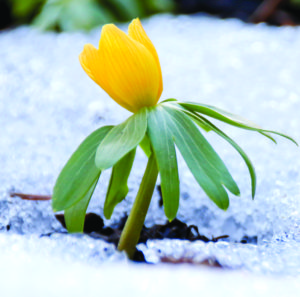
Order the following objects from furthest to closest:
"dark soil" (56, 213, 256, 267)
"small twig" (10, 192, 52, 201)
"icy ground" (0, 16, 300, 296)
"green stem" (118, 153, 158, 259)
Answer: "small twig" (10, 192, 52, 201) → "dark soil" (56, 213, 256, 267) → "green stem" (118, 153, 158, 259) → "icy ground" (0, 16, 300, 296)

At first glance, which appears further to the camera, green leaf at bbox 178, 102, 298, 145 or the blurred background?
the blurred background

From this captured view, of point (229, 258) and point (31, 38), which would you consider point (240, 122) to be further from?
point (31, 38)

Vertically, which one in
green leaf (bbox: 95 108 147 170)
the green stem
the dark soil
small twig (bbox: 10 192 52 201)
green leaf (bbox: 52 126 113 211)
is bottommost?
the dark soil

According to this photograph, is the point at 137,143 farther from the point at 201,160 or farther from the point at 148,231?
the point at 148,231

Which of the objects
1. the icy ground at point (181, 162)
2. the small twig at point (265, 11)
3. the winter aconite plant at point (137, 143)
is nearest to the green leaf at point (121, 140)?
the winter aconite plant at point (137, 143)

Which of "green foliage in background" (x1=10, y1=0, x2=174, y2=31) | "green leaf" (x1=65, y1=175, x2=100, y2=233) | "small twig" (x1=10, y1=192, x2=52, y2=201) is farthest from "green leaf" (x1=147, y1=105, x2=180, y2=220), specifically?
"green foliage in background" (x1=10, y1=0, x2=174, y2=31)

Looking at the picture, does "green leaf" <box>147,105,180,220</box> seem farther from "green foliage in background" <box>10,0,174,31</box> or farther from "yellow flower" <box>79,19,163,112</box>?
"green foliage in background" <box>10,0,174,31</box>

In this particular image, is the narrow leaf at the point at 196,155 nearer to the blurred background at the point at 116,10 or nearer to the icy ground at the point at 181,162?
the icy ground at the point at 181,162
